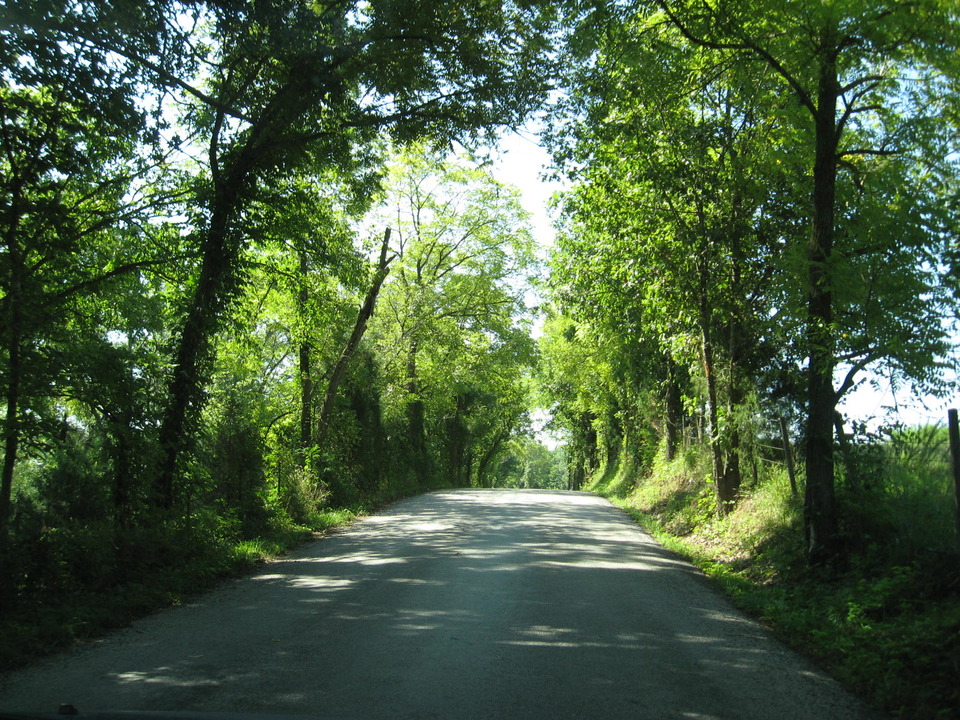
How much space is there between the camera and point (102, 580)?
25.4 feet

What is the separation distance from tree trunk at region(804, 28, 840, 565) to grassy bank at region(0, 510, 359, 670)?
24.5 feet

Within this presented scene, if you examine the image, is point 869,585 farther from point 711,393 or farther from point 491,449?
point 491,449

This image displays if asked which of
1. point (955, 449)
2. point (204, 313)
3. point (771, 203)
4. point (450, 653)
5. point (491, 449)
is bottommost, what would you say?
point (450, 653)

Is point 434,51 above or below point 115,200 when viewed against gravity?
above

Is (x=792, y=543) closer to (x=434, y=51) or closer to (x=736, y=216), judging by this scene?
(x=736, y=216)

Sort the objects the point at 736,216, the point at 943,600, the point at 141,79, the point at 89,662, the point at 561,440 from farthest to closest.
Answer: the point at 561,440
the point at 736,216
the point at 141,79
the point at 943,600
the point at 89,662

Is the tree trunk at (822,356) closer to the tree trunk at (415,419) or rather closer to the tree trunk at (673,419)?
the tree trunk at (673,419)

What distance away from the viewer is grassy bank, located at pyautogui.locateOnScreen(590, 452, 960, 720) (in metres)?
5.27

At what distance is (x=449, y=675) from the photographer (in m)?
5.27

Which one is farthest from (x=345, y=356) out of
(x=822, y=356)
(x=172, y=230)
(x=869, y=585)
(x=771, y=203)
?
(x=869, y=585)

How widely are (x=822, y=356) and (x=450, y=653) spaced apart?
221 inches

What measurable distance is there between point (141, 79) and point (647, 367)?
16519 millimetres

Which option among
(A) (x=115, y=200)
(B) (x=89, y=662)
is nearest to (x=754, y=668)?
(B) (x=89, y=662)

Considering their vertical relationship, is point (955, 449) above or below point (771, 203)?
below
